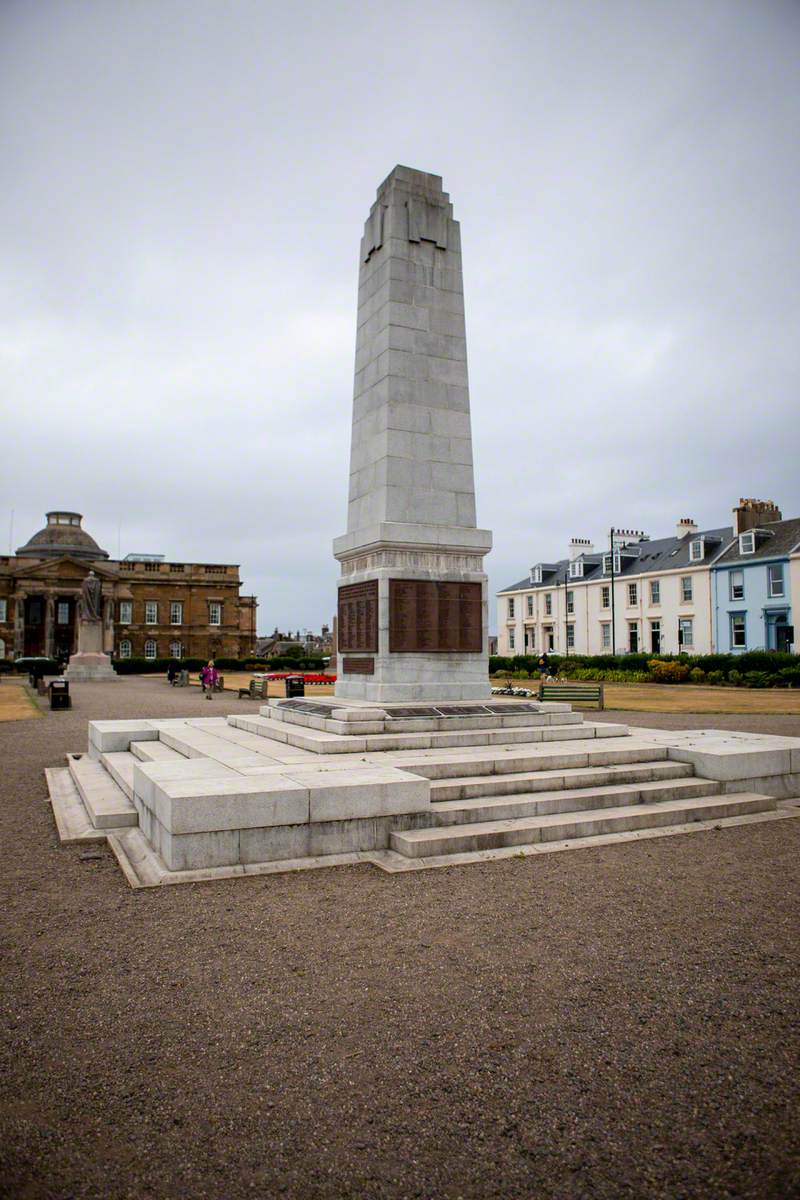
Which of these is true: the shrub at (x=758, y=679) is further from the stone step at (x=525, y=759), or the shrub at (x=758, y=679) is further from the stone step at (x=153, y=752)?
the stone step at (x=153, y=752)

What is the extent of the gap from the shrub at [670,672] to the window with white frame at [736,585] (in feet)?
32.2

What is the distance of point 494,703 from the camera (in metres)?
12.9

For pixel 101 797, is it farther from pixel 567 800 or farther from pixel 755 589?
pixel 755 589

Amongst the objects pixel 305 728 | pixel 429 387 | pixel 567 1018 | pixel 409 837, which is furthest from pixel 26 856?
pixel 429 387

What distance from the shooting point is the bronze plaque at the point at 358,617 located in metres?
12.8

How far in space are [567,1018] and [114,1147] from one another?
2438mm

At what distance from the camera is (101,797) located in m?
9.80

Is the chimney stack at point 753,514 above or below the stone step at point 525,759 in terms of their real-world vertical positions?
above

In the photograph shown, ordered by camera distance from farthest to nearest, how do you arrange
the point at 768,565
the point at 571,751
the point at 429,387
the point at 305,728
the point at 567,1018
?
the point at 768,565 → the point at 429,387 → the point at 305,728 → the point at 571,751 → the point at 567,1018

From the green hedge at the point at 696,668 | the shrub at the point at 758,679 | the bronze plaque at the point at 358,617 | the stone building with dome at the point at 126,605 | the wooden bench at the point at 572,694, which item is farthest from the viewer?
the stone building with dome at the point at 126,605

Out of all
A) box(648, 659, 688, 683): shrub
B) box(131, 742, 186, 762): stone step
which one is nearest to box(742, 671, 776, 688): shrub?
box(648, 659, 688, 683): shrub

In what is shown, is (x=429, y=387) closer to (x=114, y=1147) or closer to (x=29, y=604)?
(x=114, y=1147)

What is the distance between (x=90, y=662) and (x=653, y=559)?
41136 millimetres

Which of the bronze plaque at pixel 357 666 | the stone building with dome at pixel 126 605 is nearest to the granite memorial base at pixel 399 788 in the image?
the bronze plaque at pixel 357 666
